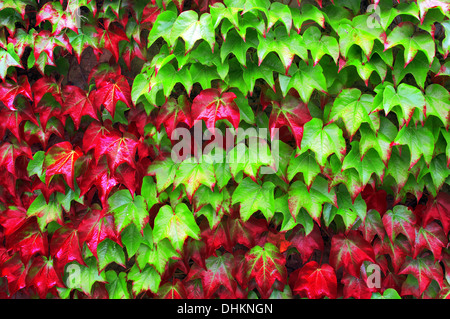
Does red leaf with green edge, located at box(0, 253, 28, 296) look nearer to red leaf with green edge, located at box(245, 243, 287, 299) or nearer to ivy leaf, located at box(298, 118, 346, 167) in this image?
red leaf with green edge, located at box(245, 243, 287, 299)

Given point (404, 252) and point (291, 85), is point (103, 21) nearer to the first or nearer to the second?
point (291, 85)

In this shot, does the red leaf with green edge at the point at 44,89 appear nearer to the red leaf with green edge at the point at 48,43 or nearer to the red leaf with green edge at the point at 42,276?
the red leaf with green edge at the point at 48,43

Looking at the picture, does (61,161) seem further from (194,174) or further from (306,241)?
(306,241)

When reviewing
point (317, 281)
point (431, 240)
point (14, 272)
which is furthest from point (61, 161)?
point (431, 240)

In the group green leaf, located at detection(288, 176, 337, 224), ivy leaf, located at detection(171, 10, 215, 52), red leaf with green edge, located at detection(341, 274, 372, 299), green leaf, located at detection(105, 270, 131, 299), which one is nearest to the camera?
ivy leaf, located at detection(171, 10, 215, 52)

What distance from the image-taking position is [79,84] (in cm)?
174

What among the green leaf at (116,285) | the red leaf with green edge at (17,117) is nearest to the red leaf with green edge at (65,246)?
the green leaf at (116,285)

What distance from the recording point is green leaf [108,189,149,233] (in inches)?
58.6

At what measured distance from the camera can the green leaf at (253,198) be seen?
1.44 metres

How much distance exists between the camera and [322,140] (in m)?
1.38

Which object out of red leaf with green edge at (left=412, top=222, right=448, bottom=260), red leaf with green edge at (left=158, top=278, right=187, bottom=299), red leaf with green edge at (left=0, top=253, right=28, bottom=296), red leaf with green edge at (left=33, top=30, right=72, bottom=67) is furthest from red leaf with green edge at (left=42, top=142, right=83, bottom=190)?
red leaf with green edge at (left=412, top=222, right=448, bottom=260)

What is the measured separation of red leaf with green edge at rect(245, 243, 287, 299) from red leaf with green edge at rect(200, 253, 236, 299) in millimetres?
88

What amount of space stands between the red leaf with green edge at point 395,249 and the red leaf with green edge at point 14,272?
1.56m

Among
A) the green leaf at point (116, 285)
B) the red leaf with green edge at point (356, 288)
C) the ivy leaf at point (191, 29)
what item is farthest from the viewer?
the green leaf at point (116, 285)
